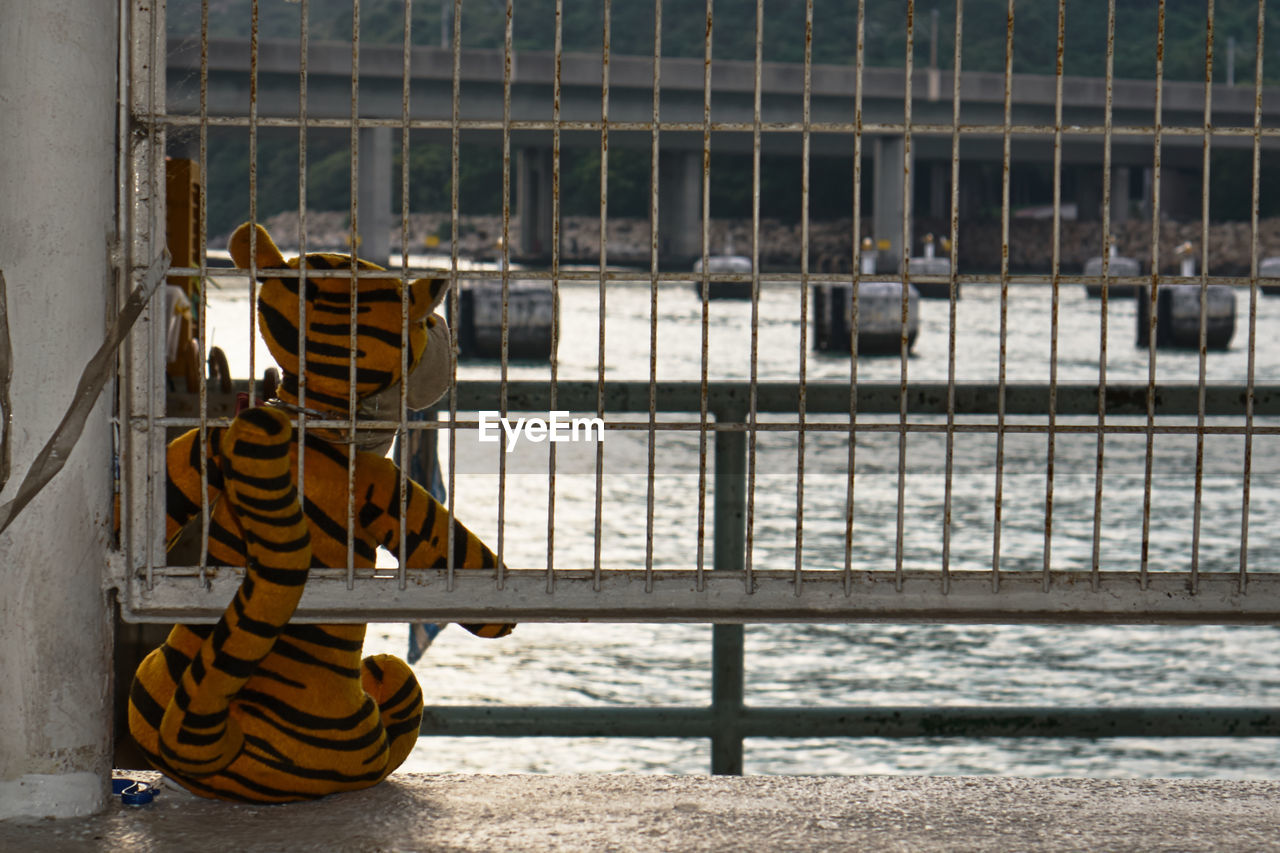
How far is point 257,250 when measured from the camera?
2.83 m

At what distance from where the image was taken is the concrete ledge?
2822 millimetres

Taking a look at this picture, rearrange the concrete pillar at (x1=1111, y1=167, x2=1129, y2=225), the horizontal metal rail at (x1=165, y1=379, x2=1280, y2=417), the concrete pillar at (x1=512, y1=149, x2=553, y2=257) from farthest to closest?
1. the concrete pillar at (x1=1111, y1=167, x2=1129, y2=225)
2. the concrete pillar at (x1=512, y1=149, x2=553, y2=257)
3. the horizontal metal rail at (x1=165, y1=379, x2=1280, y2=417)

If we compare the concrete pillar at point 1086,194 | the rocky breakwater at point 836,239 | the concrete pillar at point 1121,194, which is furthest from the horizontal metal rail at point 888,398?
the concrete pillar at point 1086,194

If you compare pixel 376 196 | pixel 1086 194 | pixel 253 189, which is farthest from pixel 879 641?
pixel 1086 194

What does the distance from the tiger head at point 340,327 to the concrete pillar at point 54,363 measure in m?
0.31

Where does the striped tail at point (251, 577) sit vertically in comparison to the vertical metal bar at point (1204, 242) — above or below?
below

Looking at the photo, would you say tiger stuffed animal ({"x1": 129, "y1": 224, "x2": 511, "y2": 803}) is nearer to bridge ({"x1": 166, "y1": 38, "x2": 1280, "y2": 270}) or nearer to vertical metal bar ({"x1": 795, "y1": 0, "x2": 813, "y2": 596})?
vertical metal bar ({"x1": 795, "y1": 0, "x2": 813, "y2": 596})

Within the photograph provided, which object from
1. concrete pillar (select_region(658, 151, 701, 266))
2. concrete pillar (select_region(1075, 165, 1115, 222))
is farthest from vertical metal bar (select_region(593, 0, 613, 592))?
concrete pillar (select_region(1075, 165, 1115, 222))

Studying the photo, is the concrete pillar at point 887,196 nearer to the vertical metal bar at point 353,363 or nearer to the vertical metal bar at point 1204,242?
the vertical metal bar at point 1204,242

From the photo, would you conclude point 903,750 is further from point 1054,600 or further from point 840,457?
point 840,457

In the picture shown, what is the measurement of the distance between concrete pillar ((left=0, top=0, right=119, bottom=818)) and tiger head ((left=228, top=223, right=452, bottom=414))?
31 cm

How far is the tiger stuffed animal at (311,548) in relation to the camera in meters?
2.85

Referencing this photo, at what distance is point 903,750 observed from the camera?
6250 mm

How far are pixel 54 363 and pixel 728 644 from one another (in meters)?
1.68
